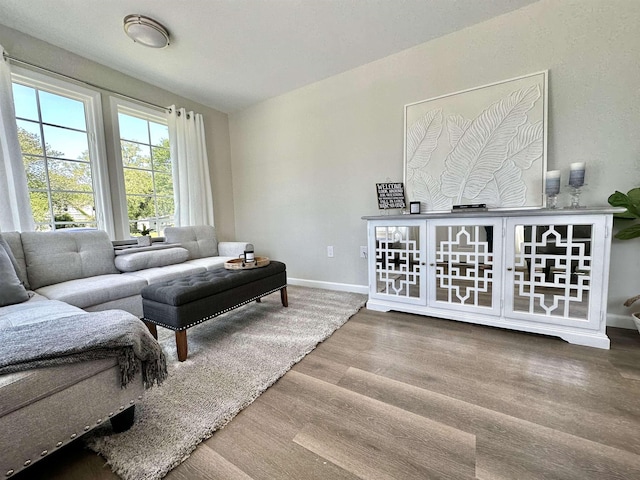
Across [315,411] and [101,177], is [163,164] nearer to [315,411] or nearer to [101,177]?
[101,177]

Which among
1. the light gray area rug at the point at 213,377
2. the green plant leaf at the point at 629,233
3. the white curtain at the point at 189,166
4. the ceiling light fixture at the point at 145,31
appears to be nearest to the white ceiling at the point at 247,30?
the ceiling light fixture at the point at 145,31

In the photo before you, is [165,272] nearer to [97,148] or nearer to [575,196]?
[97,148]

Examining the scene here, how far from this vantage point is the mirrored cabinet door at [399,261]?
2.18m

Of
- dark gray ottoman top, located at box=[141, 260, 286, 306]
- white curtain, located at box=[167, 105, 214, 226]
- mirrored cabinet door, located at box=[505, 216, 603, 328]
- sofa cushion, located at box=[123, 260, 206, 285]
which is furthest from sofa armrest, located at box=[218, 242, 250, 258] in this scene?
mirrored cabinet door, located at box=[505, 216, 603, 328]

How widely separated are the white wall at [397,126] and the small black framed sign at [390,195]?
A: 16 centimetres

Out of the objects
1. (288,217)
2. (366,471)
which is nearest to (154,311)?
(366,471)

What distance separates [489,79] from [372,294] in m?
2.06

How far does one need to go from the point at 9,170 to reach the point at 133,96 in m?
1.35

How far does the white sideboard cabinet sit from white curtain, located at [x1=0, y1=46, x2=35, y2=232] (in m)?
2.83

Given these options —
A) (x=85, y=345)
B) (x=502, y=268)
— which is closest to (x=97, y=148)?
(x=85, y=345)

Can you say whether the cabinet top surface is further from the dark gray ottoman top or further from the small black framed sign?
the dark gray ottoman top

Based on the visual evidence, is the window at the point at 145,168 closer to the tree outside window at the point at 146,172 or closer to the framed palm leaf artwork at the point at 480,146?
the tree outside window at the point at 146,172

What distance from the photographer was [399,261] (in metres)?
2.27

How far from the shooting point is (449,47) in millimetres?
2229
